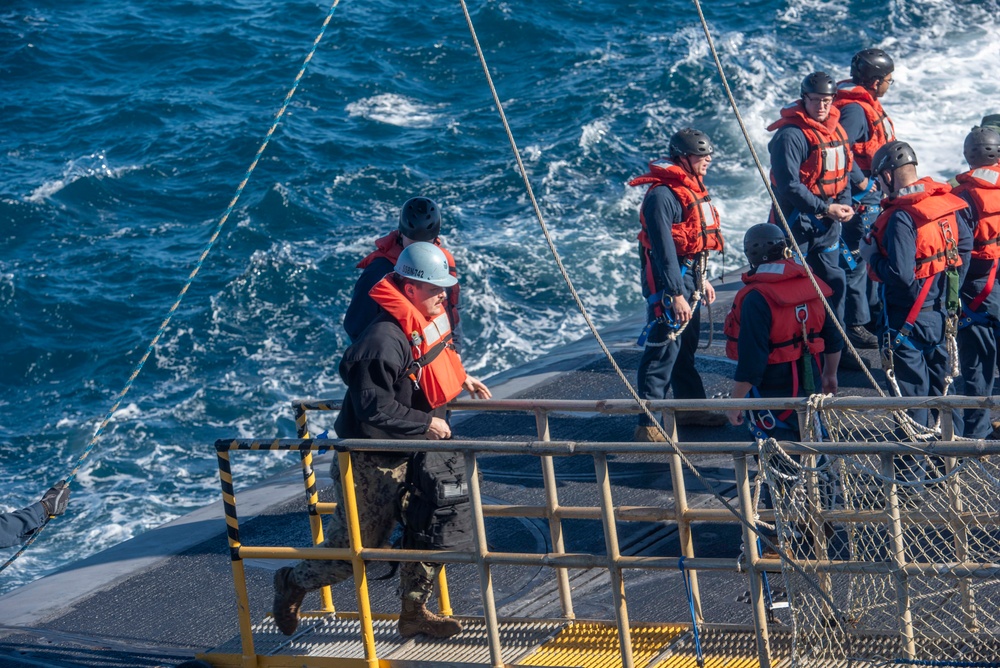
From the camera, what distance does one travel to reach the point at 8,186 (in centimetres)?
2042

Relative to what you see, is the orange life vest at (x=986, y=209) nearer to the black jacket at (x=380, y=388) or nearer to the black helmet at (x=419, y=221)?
the black helmet at (x=419, y=221)

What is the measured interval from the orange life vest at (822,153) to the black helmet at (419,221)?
2.99m

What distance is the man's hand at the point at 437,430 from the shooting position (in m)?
5.46

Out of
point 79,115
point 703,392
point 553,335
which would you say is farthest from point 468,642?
point 79,115

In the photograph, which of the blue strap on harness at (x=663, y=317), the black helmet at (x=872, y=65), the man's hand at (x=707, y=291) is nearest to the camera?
the blue strap on harness at (x=663, y=317)

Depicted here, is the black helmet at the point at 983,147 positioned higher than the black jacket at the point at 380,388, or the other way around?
the black helmet at the point at 983,147

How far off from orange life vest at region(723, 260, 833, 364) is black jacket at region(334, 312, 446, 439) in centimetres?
218

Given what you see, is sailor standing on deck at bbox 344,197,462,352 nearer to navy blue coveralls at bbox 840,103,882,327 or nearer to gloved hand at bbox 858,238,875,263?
gloved hand at bbox 858,238,875,263

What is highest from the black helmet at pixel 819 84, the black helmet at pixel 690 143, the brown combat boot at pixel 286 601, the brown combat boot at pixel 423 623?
the black helmet at pixel 819 84

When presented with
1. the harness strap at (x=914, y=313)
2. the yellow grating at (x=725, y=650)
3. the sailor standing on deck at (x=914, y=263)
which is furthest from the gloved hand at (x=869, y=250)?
the yellow grating at (x=725, y=650)

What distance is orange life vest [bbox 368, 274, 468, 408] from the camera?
18.0ft

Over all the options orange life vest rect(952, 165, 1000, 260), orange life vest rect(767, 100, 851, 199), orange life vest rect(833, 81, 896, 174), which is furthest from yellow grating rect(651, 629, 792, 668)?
orange life vest rect(833, 81, 896, 174)

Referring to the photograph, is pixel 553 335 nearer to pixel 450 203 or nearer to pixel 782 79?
pixel 450 203

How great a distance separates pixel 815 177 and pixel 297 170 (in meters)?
13.8
